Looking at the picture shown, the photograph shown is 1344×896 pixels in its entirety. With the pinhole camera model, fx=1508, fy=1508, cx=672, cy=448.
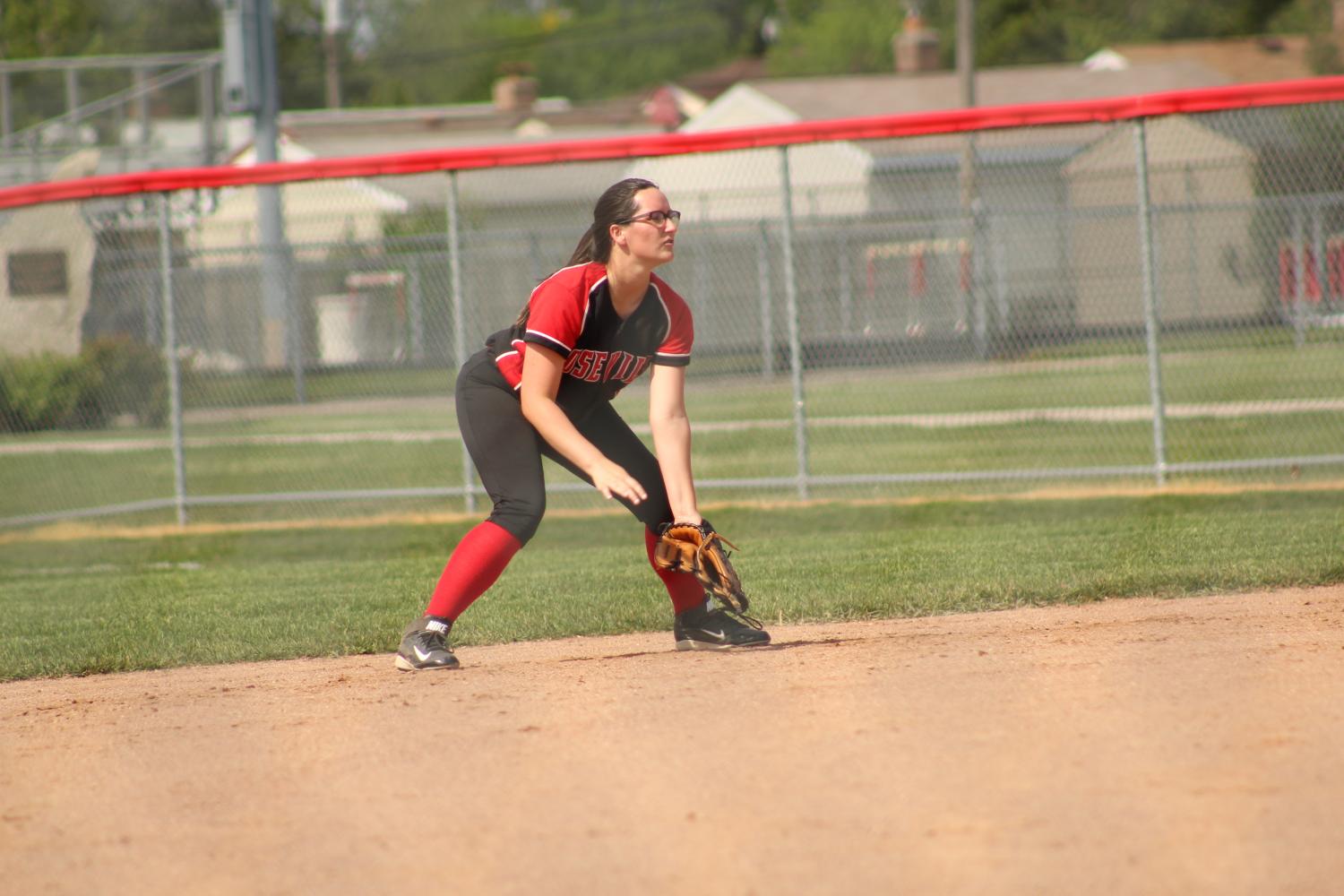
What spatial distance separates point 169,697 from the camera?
5105 millimetres

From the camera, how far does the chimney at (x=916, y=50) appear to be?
35188 mm

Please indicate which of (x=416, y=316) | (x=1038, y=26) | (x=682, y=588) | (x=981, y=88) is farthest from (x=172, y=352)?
(x=1038, y=26)

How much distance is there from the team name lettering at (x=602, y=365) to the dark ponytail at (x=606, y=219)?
0.65 feet

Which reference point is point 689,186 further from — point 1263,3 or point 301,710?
point 1263,3

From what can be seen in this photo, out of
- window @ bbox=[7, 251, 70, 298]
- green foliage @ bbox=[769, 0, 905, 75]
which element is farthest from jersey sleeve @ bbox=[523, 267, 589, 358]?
green foliage @ bbox=[769, 0, 905, 75]

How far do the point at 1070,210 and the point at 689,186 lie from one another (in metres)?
13.0

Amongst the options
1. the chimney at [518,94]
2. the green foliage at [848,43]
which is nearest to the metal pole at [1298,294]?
the chimney at [518,94]

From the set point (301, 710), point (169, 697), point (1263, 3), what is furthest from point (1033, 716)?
point (1263, 3)

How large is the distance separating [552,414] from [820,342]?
10.3 m

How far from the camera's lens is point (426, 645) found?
16.4 ft

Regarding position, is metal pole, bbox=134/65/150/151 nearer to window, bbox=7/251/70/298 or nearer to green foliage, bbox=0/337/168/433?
green foliage, bbox=0/337/168/433

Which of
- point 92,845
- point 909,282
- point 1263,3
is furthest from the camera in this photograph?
point 1263,3

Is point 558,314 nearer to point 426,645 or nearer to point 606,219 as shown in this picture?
point 606,219

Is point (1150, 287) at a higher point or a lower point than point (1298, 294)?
lower
